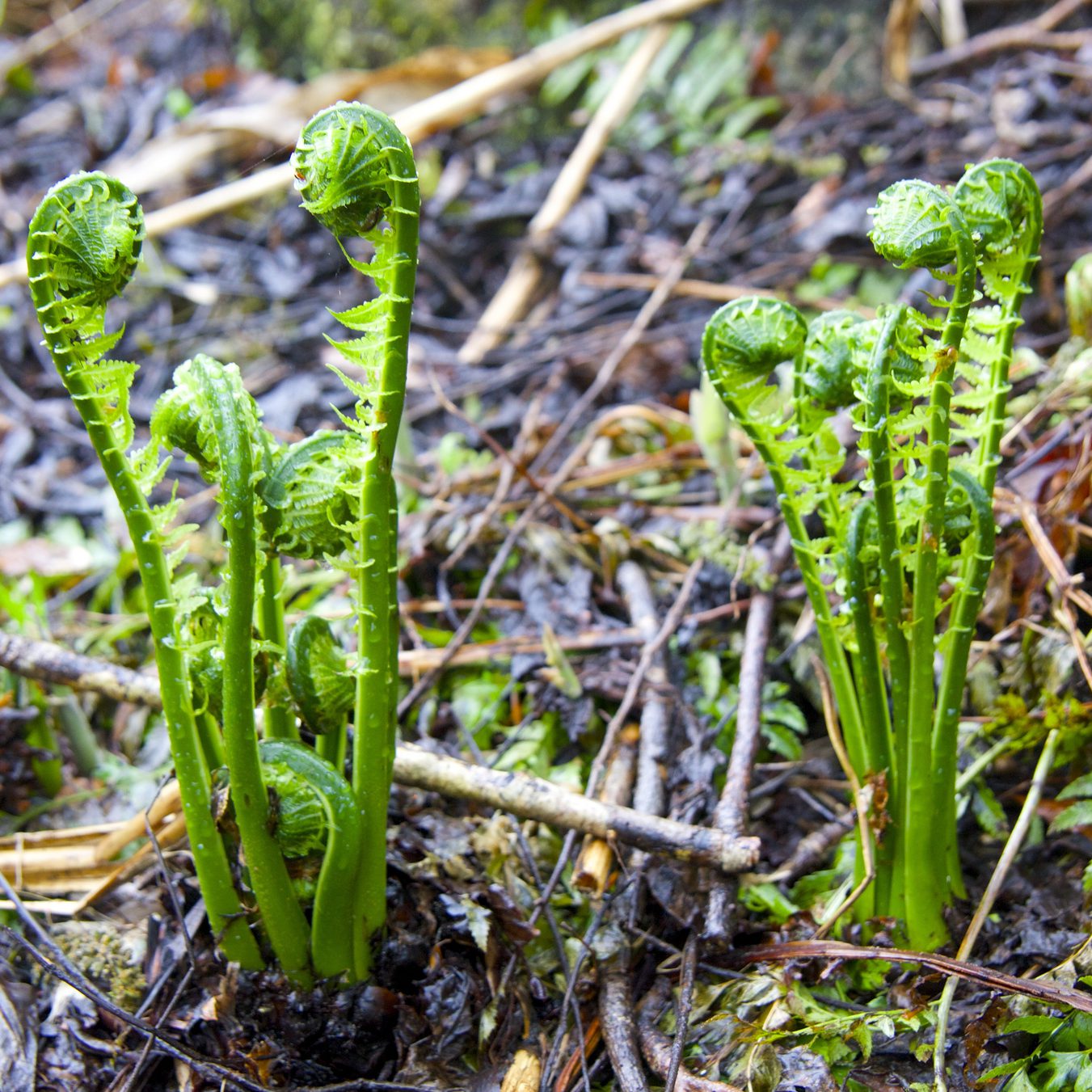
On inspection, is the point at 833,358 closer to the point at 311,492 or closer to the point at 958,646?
the point at 958,646

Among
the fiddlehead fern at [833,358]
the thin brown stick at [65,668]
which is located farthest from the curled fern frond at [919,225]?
the thin brown stick at [65,668]

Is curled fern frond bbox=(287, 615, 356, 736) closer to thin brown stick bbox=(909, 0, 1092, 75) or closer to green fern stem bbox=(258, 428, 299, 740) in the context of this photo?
green fern stem bbox=(258, 428, 299, 740)

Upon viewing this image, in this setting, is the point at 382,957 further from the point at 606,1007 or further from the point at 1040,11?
the point at 1040,11

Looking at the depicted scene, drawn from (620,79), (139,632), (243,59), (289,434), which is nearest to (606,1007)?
(139,632)

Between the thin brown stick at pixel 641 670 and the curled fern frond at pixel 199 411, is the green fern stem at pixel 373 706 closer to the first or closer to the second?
the curled fern frond at pixel 199 411

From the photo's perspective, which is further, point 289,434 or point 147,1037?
point 289,434

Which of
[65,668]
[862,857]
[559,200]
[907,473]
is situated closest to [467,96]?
[559,200]

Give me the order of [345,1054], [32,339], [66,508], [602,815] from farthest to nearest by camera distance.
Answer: [32,339]
[66,508]
[602,815]
[345,1054]
